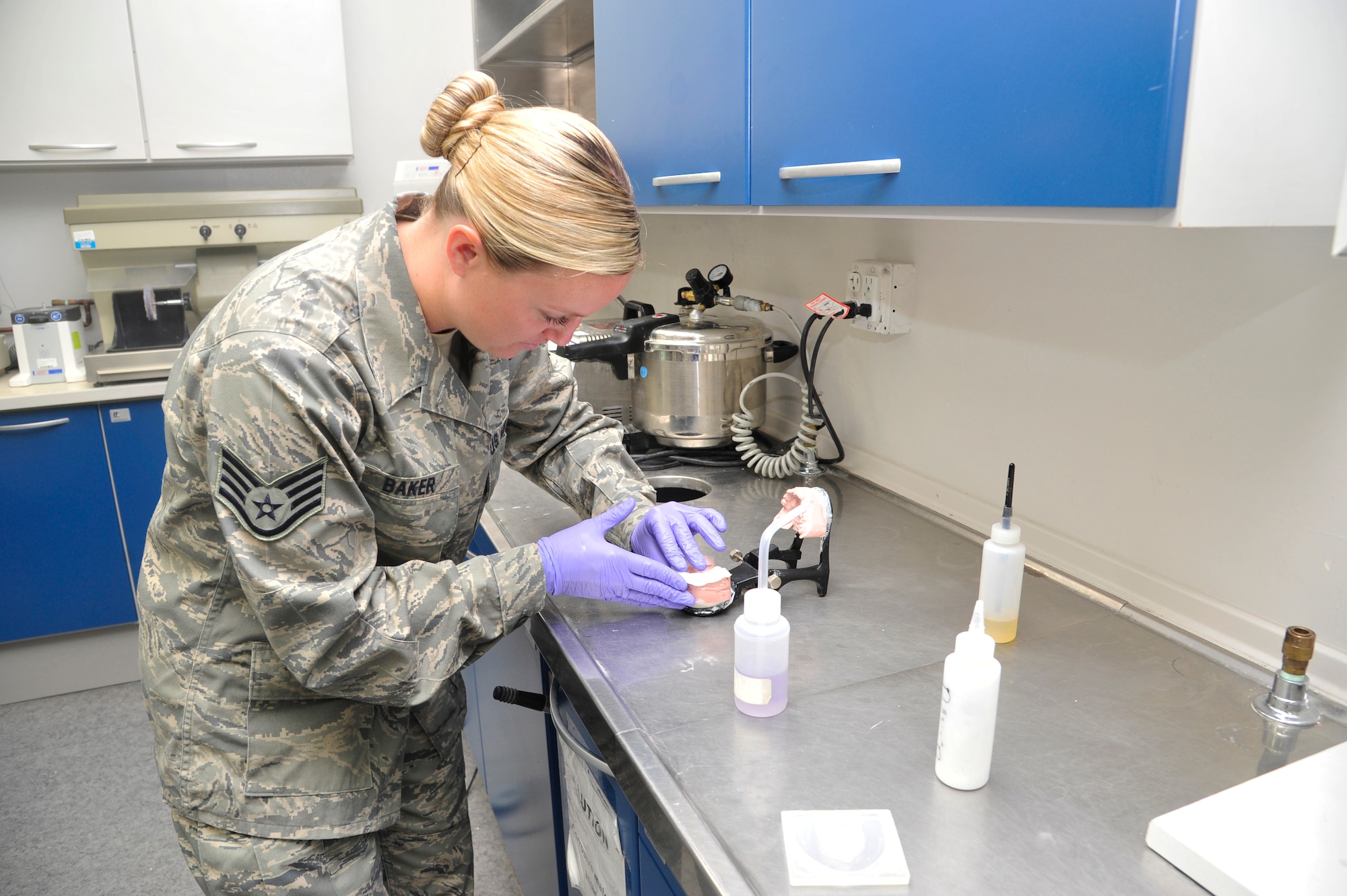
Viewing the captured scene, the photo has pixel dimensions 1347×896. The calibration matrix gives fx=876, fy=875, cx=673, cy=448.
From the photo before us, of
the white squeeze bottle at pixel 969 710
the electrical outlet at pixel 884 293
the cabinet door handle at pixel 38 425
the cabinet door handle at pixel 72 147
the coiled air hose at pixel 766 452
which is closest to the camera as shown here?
the white squeeze bottle at pixel 969 710

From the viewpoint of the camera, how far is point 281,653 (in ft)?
2.99

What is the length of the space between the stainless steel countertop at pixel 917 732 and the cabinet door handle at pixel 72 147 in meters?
2.41

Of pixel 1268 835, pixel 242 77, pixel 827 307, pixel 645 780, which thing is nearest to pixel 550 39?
pixel 242 77

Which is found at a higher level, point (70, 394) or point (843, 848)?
point (70, 394)

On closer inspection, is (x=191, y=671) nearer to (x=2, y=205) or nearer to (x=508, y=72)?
(x=508, y=72)

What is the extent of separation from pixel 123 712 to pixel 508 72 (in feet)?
7.64

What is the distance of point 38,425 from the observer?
251 cm

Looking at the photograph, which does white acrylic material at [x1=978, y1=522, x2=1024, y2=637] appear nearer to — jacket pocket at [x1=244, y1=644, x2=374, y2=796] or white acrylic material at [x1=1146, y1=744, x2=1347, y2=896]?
white acrylic material at [x1=1146, y1=744, x2=1347, y2=896]

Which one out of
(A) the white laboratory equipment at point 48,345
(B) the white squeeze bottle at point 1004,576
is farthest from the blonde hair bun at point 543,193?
(A) the white laboratory equipment at point 48,345

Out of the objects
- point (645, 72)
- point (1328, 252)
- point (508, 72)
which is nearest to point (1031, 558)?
point (1328, 252)

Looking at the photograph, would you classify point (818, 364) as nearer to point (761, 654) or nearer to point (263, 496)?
point (761, 654)

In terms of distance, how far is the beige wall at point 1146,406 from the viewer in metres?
0.96

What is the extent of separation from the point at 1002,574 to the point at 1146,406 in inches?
12.4

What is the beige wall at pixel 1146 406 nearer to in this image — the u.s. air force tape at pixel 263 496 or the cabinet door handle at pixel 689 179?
the cabinet door handle at pixel 689 179
